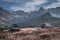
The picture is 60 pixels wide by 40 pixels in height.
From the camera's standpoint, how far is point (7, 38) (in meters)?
27.9

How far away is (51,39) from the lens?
2775cm

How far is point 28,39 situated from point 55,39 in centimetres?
569

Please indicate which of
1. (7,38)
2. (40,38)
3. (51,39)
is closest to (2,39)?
(7,38)

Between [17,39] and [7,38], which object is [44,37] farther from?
[7,38]

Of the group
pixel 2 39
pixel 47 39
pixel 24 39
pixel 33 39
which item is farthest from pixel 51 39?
pixel 2 39

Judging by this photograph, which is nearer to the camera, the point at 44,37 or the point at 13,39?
the point at 13,39

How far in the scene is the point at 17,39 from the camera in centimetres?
2686

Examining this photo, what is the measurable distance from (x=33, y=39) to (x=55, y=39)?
4.64 meters

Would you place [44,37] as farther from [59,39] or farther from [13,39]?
[13,39]

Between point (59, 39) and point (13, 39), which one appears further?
point (59, 39)

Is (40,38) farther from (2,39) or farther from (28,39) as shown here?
(2,39)

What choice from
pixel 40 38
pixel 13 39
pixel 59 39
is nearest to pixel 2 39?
pixel 13 39

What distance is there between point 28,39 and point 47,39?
390cm

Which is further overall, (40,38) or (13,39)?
(40,38)
